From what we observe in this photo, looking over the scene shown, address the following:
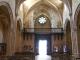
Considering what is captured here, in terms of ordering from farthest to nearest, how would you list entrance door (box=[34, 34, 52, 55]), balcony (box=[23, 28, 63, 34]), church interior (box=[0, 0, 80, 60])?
entrance door (box=[34, 34, 52, 55])
balcony (box=[23, 28, 63, 34])
church interior (box=[0, 0, 80, 60])

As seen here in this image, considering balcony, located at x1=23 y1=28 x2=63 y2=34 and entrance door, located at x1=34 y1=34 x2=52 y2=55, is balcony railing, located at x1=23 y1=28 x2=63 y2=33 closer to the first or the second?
balcony, located at x1=23 y1=28 x2=63 y2=34

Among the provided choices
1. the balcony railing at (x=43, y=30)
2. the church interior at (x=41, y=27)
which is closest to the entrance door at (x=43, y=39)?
the church interior at (x=41, y=27)

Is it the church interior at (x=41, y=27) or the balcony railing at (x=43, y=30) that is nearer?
the church interior at (x=41, y=27)

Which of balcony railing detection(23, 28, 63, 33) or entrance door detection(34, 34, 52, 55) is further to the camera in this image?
entrance door detection(34, 34, 52, 55)

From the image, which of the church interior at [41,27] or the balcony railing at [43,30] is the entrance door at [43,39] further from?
the balcony railing at [43,30]

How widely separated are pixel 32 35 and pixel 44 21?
166 inches

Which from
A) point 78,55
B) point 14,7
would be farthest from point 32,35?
point 78,55

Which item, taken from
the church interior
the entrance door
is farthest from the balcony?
the entrance door

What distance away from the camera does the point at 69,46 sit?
2450cm

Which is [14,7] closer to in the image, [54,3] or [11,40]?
[11,40]

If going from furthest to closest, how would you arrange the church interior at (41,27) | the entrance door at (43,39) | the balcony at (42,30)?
the entrance door at (43,39), the balcony at (42,30), the church interior at (41,27)

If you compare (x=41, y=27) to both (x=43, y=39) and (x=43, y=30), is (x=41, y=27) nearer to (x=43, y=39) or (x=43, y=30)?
(x=43, y=30)

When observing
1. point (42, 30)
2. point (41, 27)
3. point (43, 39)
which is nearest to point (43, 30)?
point (42, 30)

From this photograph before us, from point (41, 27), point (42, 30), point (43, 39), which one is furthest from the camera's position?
point (41, 27)
